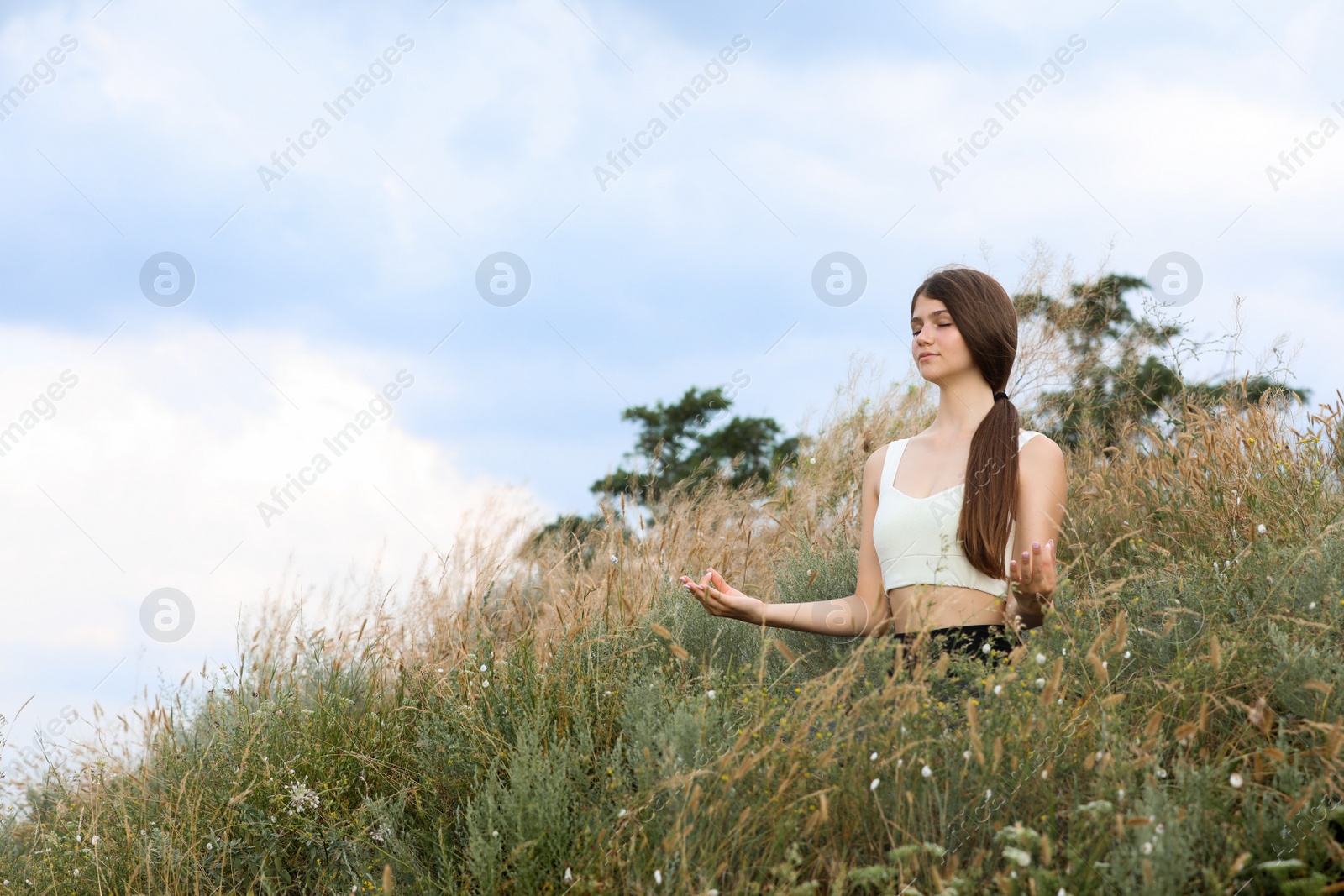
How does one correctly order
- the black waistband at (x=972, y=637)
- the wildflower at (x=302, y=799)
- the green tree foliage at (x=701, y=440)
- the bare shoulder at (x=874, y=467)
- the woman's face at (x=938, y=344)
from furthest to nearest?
the green tree foliage at (x=701, y=440) < the bare shoulder at (x=874, y=467) < the woman's face at (x=938, y=344) < the wildflower at (x=302, y=799) < the black waistband at (x=972, y=637)

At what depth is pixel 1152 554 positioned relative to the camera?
4.02 m

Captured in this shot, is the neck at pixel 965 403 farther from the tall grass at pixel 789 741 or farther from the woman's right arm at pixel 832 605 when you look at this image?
the tall grass at pixel 789 741

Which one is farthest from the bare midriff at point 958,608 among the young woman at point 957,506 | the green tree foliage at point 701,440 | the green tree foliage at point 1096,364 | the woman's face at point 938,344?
the green tree foliage at point 701,440

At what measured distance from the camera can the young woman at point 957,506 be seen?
2.93m

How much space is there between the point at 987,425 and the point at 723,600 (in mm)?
1006

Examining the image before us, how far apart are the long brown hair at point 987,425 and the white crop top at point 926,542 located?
0.12 ft

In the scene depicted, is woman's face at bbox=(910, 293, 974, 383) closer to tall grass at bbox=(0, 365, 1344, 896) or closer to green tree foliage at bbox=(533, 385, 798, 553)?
tall grass at bbox=(0, 365, 1344, 896)

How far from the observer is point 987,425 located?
3.12 metres

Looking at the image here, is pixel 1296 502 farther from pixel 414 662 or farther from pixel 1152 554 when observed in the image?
pixel 414 662

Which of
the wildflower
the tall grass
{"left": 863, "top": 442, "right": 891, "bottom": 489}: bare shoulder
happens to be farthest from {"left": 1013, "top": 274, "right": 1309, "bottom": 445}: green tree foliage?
the wildflower

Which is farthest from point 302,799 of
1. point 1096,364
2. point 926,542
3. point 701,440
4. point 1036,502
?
point 701,440

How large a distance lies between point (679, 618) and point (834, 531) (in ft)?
6.04

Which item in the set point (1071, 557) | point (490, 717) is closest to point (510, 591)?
point (490, 717)

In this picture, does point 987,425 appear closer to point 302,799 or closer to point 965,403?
point 965,403
